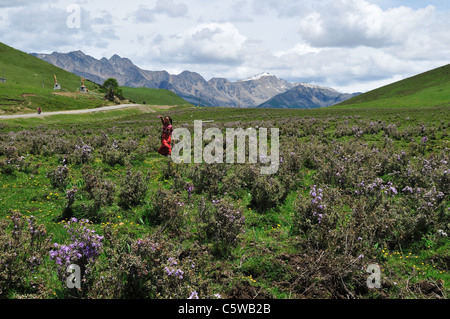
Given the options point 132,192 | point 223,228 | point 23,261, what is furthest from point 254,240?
point 23,261

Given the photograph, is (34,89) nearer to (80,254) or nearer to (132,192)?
→ (132,192)

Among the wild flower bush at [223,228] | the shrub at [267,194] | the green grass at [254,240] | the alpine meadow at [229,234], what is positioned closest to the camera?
the alpine meadow at [229,234]

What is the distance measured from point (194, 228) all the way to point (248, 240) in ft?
5.41

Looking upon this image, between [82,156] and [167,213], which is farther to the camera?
[82,156]

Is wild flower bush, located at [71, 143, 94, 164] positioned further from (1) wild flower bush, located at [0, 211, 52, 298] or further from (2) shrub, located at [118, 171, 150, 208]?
(1) wild flower bush, located at [0, 211, 52, 298]

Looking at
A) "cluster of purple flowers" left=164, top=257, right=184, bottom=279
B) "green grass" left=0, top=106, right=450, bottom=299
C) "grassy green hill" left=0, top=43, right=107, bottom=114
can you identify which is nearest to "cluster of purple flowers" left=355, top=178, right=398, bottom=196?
"green grass" left=0, top=106, right=450, bottom=299

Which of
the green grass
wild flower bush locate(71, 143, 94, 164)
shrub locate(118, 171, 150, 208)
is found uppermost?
wild flower bush locate(71, 143, 94, 164)

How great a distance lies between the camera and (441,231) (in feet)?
20.9

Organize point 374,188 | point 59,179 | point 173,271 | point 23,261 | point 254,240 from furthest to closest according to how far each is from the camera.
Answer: point 59,179
point 374,188
point 254,240
point 23,261
point 173,271

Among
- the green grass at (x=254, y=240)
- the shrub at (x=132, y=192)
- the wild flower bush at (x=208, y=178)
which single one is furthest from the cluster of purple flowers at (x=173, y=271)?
the wild flower bush at (x=208, y=178)

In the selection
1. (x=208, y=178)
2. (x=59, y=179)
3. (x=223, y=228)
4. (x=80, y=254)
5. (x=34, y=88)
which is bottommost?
(x=223, y=228)

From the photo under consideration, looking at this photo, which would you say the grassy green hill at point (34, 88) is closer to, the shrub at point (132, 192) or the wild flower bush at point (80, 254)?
the shrub at point (132, 192)
